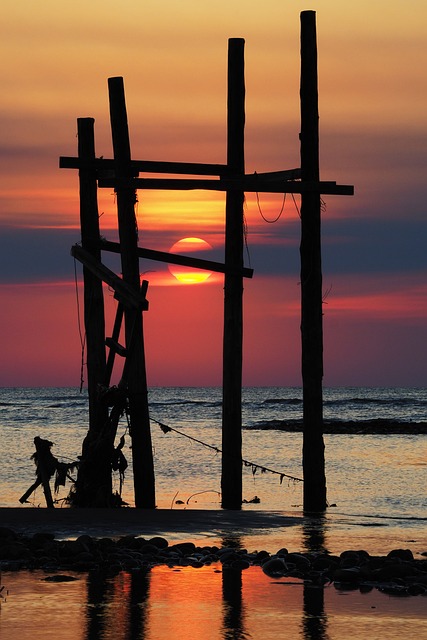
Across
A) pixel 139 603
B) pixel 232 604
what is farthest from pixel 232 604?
pixel 139 603

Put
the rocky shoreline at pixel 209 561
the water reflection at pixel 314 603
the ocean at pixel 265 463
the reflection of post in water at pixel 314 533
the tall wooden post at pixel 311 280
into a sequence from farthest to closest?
the ocean at pixel 265 463
the tall wooden post at pixel 311 280
the reflection of post in water at pixel 314 533
the rocky shoreline at pixel 209 561
the water reflection at pixel 314 603

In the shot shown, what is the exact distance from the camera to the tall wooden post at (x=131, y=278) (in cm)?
1691

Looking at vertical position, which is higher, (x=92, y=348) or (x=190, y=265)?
(x=190, y=265)

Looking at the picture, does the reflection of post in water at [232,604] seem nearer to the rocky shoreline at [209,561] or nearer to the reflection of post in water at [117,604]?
the rocky shoreline at [209,561]

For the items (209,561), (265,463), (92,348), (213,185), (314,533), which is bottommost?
(265,463)

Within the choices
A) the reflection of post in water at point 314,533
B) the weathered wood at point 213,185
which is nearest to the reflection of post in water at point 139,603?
the reflection of post in water at point 314,533

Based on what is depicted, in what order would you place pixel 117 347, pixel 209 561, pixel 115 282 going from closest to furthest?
pixel 209 561 → pixel 115 282 → pixel 117 347

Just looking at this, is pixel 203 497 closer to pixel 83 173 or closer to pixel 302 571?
pixel 83 173

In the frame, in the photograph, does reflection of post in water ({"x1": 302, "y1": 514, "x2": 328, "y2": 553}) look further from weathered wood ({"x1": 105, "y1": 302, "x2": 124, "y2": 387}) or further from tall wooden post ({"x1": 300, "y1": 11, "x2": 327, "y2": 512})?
weathered wood ({"x1": 105, "y1": 302, "x2": 124, "y2": 387})

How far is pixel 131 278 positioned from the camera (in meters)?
17.0

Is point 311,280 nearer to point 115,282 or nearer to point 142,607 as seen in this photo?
point 115,282

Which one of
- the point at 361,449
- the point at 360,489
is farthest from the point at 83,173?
the point at 361,449

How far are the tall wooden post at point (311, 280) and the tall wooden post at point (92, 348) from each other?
310cm

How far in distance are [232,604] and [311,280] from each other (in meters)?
7.43
